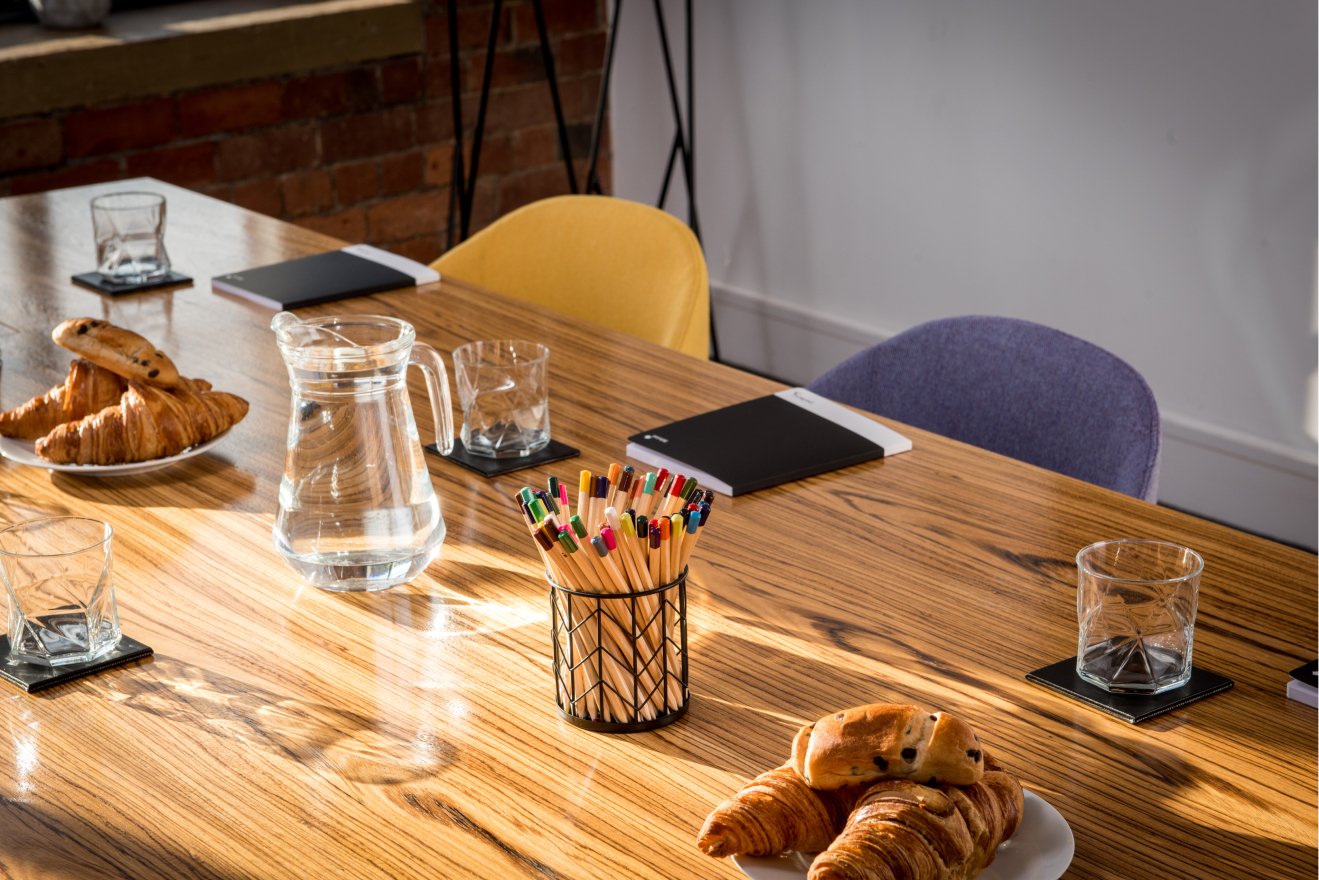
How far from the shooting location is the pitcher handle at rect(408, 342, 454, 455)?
1.15m

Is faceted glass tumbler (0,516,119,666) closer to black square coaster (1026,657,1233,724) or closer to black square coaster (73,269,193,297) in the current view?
black square coaster (1026,657,1233,724)

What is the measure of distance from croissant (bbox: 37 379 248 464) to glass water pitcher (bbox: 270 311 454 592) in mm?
275

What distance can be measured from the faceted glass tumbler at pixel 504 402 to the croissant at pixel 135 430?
0.24m

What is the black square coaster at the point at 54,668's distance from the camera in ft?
3.28

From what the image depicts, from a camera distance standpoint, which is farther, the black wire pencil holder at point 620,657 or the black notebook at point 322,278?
the black notebook at point 322,278

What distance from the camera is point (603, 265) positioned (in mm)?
2240

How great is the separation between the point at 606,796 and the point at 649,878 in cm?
8

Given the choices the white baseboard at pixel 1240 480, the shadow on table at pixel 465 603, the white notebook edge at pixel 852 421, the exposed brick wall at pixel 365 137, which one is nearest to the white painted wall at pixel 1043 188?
the white baseboard at pixel 1240 480

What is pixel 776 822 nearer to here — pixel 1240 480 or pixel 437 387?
pixel 437 387

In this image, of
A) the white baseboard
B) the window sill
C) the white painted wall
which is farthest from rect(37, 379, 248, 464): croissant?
the white painted wall

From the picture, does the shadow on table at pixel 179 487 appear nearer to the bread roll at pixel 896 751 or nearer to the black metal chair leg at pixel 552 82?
the bread roll at pixel 896 751

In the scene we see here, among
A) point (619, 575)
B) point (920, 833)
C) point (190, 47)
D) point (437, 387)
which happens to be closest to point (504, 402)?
point (437, 387)

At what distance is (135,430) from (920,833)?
0.89 meters

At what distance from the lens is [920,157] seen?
11.5ft
